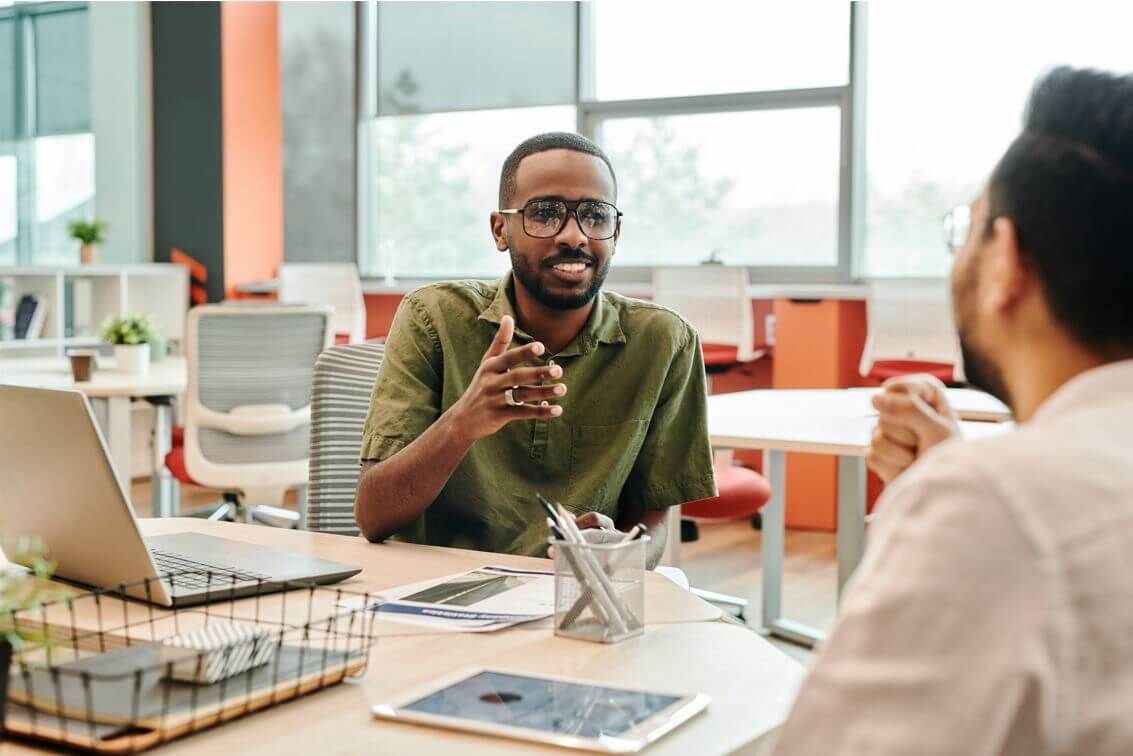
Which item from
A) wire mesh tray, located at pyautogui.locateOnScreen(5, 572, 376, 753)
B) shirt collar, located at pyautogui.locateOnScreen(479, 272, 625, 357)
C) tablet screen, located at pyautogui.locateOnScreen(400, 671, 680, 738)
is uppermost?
shirt collar, located at pyautogui.locateOnScreen(479, 272, 625, 357)

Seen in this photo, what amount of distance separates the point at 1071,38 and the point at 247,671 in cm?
549

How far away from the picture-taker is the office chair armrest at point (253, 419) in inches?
161

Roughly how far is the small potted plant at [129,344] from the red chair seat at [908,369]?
2.88 meters

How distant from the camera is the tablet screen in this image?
95cm

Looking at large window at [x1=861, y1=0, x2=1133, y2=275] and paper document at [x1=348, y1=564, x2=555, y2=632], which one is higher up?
large window at [x1=861, y1=0, x2=1133, y2=275]

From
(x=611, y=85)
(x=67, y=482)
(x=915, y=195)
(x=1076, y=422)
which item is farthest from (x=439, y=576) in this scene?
(x=611, y=85)

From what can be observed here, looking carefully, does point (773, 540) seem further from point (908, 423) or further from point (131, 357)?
point (908, 423)

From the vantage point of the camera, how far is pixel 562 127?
700cm

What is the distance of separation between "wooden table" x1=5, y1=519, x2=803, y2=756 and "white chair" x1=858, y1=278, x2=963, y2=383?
409cm

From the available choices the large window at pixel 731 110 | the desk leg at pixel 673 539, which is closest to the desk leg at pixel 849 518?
the desk leg at pixel 673 539

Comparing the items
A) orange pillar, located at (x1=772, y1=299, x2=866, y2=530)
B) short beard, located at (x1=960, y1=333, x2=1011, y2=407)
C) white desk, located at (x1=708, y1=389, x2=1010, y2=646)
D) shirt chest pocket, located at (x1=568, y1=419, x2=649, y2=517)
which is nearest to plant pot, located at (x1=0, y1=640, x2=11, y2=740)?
short beard, located at (x1=960, y1=333, x2=1011, y2=407)

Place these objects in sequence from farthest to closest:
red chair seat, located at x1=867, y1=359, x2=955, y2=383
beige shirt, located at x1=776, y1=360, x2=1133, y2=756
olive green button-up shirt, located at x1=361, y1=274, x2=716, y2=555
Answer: red chair seat, located at x1=867, y1=359, x2=955, y2=383, olive green button-up shirt, located at x1=361, y1=274, x2=716, y2=555, beige shirt, located at x1=776, y1=360, x2=1133, y2=756

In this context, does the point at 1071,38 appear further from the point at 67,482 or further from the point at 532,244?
the point at 67,482

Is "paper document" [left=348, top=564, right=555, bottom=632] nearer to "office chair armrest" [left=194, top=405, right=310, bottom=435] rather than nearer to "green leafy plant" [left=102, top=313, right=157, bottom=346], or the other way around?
"office chair armrest" [left=194, top=405, right=310, bottom=435]
